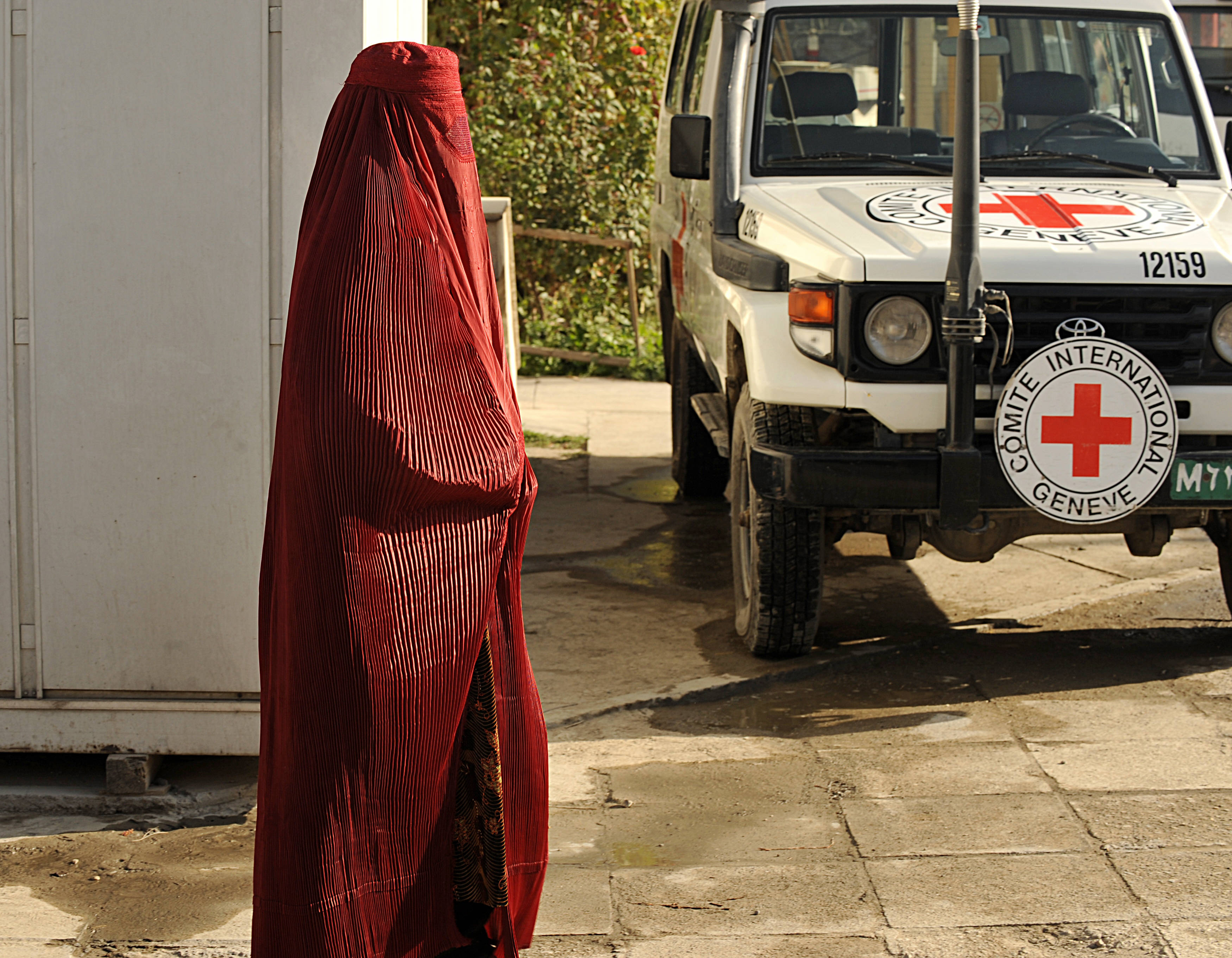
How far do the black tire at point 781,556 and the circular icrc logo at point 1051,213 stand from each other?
76cm

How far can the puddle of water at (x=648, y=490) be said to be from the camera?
7.89 m

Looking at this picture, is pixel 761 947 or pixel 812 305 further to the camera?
pixel 812 305

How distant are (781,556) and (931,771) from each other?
986 millimetres

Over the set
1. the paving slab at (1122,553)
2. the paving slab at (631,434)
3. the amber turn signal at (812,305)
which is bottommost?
the paving slab at (1122,553)

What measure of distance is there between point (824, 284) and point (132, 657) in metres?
2.37

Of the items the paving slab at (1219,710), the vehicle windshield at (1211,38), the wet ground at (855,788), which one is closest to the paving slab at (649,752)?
the wet ground at (855,788)

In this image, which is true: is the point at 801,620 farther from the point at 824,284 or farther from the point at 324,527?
the point at 324,527

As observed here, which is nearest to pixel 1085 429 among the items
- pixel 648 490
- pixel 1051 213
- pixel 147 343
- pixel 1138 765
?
pixel 1051 213

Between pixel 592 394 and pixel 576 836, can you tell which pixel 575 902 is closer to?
pixel 576 836

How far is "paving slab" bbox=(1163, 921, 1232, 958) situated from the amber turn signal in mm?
2132

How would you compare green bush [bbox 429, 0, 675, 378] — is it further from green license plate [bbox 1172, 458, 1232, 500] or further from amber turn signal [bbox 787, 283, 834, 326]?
green license plate [bbox 1172, 458, 1232, 500]

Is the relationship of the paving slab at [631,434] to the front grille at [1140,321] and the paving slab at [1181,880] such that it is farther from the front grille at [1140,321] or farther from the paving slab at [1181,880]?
the paving slab at [1181,880]

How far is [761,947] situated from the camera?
3189mm

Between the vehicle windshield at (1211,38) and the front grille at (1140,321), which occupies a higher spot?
the vehicle windshield at (1211,38)
